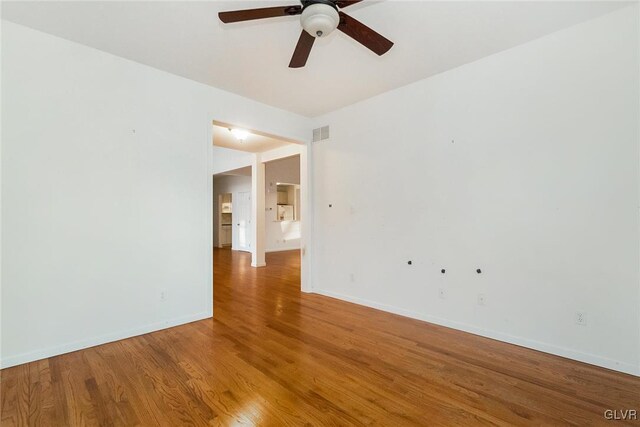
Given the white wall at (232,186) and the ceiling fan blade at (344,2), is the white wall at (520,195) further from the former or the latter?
the white wall at (232,186)

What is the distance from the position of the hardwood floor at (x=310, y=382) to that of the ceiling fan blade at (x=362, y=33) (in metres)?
2.55

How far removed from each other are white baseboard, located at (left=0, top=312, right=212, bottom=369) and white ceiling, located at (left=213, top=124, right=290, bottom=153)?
337 cm

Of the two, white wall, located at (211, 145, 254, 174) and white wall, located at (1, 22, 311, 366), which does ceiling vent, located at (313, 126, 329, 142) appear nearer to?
white wall, located at (1, 22, 311, 366)

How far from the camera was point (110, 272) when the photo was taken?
2748mm

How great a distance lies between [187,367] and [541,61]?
412 centimetres

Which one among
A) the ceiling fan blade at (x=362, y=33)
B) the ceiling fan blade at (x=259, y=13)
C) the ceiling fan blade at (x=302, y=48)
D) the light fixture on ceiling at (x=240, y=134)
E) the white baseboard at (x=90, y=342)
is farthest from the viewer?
the light fixture on ceiling at (x=240, y=134)

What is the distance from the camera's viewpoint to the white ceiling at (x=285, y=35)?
2.19 m

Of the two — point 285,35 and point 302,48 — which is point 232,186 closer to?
point 285,35

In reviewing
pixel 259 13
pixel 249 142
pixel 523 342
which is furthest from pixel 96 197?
pixel 523 342

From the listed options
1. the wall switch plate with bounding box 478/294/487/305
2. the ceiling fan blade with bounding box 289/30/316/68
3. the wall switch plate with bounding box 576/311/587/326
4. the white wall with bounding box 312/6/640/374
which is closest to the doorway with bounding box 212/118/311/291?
the white wall with bounding box 312/6/640/374

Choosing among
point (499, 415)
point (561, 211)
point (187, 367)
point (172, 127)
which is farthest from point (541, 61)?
point (187, 367)

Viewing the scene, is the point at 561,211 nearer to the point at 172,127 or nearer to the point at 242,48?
the point at 242,48

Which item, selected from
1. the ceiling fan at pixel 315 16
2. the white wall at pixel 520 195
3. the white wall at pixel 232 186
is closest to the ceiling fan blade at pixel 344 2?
the ceiling fan at pixel 315 16

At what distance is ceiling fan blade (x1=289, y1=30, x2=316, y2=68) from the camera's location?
6.75 ft
